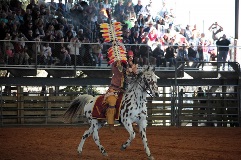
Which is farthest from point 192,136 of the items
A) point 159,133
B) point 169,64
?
point 169,64

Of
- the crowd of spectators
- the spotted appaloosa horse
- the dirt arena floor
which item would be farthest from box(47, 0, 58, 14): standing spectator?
the spotted appaloosa horse

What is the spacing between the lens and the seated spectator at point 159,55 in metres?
23.1

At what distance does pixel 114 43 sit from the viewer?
13250 millimetres

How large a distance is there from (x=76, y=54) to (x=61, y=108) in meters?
2.21

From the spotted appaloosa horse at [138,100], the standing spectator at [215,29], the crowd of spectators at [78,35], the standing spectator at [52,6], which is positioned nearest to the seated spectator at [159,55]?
the crowd of spectators at [78,35]

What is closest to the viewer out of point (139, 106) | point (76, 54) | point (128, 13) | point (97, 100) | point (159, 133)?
point (139, 106)

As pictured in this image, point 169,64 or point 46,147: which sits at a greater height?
point 169,64

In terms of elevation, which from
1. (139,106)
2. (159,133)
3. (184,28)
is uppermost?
(184,28)

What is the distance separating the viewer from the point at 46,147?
15320 millimetres

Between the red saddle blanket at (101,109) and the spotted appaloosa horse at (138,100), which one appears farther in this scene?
the red saddle blanket at (101,109)

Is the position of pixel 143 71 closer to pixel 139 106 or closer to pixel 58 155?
pixel 139 106

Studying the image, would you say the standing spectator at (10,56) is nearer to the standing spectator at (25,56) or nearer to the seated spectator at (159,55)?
the standing spectator at (25,56)

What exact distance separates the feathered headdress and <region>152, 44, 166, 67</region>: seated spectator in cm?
973

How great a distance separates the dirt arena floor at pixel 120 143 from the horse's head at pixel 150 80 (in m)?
1.52
